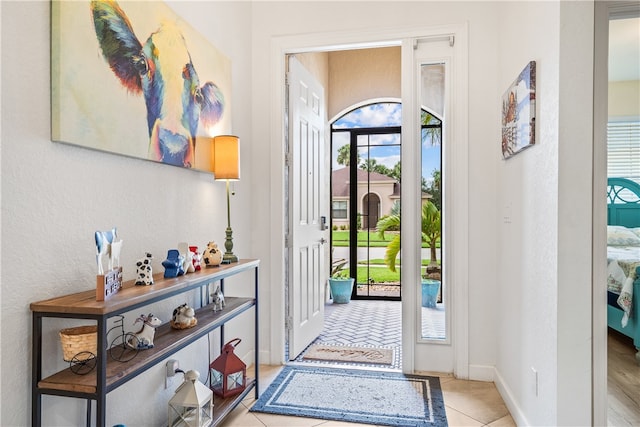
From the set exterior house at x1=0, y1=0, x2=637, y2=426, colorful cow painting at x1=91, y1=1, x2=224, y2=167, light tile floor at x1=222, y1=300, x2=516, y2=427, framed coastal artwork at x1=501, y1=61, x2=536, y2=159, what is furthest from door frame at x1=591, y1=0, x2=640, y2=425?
colorful cow painting at x1=91, y1=1, x2=224, y2=167

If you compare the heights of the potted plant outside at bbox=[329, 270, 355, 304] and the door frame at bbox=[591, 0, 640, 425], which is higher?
the door frame at bbox=[591, 0, 640, 425]

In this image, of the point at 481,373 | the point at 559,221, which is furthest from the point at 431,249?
the point at 559,221

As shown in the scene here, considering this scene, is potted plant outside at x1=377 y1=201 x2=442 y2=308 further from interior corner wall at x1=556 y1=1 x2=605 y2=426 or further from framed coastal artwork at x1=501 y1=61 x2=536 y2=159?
interior corner wall at x1=556 y1=1 x2=605 y2=426

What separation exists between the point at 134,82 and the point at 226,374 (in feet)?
5.01

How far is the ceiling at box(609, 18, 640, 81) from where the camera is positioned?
159 centimetres

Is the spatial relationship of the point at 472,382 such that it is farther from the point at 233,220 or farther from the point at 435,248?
the point at 233,220

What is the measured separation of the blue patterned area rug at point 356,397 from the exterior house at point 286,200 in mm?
319

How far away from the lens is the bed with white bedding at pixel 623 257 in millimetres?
1615

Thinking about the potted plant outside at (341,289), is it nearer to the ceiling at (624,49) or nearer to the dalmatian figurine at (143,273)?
the dalmatian figurine at (143,273)

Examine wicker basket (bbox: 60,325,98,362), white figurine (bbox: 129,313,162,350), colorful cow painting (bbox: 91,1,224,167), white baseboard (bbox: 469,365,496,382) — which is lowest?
white baseboard (bbox: 469,365,496,382)

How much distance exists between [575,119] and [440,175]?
129 centimetres

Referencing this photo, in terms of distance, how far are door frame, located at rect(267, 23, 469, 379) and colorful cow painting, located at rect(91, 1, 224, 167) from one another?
752mm

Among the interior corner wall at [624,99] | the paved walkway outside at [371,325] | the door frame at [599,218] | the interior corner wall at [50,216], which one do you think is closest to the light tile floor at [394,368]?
the paved walkway outside at [371,325]

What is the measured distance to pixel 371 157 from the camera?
5.34m
